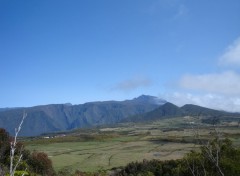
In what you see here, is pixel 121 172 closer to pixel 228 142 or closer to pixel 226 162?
pixel 228 142

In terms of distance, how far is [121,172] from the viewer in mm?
60250

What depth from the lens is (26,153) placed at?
60750mm

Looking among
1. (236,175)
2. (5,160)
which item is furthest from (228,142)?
(5,160)

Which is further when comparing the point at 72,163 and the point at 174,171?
the point at 72,163

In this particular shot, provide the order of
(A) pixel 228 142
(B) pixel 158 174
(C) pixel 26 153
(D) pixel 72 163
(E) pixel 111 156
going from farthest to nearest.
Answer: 1. (E) pixel 111 156
2. (D) pixel 72 163
3. (C) pixel 26 153
4. (B) pixel 158 174
5. (A) pixel 228 142

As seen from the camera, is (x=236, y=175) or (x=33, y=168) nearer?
(x=236, y=175)

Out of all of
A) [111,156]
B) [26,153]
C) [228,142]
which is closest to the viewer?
[228,142]

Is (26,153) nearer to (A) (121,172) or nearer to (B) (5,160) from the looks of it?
(B) (5,160)

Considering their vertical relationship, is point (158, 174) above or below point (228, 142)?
below

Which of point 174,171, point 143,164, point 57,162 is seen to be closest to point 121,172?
point 143,164

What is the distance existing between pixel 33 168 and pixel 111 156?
25.0 m

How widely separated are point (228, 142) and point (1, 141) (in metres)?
37.1

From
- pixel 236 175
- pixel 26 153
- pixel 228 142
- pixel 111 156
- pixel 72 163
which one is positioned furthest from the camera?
pixel 111 156

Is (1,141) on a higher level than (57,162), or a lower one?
higher
